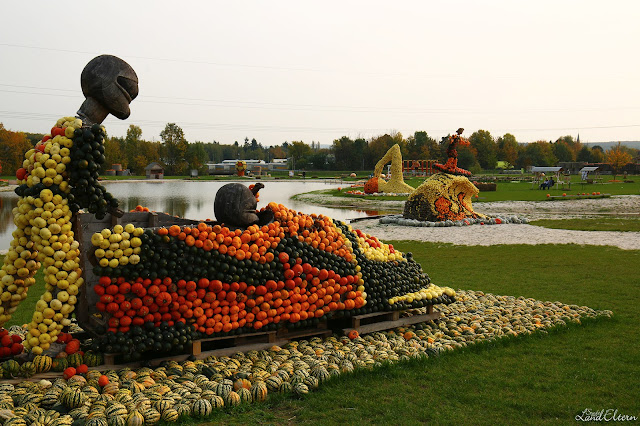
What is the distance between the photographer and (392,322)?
8195 millimetres

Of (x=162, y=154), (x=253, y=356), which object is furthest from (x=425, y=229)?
(x=162, y=154)

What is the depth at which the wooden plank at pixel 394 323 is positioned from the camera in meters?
7.87

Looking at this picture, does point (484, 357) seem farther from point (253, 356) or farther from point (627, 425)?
point (253, 356)

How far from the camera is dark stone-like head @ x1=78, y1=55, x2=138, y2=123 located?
666 cm

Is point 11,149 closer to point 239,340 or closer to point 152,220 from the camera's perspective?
point 152,220

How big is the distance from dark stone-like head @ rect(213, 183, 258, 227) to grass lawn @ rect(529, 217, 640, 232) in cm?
1756

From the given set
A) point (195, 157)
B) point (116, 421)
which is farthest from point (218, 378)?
point (195, 157)

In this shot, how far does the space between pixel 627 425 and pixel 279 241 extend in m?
4.46

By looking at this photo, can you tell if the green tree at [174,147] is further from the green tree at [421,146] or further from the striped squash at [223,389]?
the striped squash at [223,389]

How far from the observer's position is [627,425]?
523 centimetres

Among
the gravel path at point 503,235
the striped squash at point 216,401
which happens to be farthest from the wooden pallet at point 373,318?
the gravel path at point 503,235

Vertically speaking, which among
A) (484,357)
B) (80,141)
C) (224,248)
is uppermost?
(80,141)

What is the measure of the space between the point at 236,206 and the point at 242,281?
1.09m

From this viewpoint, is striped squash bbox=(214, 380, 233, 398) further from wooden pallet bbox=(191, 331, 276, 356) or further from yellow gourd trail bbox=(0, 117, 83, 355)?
yellow gourd trail bbox=(0, 117, 83, 355)
